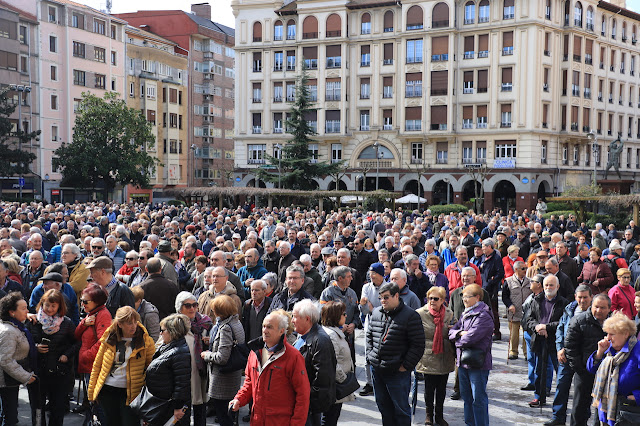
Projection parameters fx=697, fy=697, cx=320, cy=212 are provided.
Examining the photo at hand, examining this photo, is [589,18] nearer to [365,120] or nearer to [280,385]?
[365,120]

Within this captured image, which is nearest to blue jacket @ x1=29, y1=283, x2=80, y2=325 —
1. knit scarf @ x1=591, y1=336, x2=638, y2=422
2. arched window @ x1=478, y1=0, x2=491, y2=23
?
knit scarf @ x1=591, y1=336, x2=638, y2=422

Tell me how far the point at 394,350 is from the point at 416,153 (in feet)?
168

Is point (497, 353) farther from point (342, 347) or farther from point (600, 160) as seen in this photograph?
point (600, 160)

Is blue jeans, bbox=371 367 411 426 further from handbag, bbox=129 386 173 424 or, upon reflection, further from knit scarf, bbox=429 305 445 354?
handbag, bbox=129 386 173 424

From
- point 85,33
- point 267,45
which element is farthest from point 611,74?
point 85,33

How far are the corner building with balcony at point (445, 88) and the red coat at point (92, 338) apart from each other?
47.1 metres

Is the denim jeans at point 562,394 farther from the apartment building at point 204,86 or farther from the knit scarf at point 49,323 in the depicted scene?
the apartment building at point 204,86

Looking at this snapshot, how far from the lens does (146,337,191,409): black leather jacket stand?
617 cm

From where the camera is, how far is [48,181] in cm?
5716

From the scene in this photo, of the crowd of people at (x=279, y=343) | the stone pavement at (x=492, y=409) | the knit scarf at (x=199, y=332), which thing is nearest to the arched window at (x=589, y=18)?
the crowd of people at (x=279, y=343)

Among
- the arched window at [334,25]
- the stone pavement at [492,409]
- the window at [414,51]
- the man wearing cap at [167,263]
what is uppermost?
the arched window at [334,25]

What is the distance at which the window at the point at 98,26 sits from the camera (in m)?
61.7

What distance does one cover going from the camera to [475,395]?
7777 mm

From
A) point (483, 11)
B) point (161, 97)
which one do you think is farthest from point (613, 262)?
point (161, 97)
